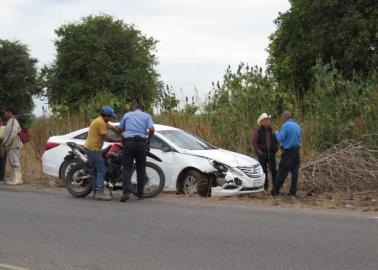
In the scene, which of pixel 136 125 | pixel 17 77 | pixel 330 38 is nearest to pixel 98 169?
pixel 136 125

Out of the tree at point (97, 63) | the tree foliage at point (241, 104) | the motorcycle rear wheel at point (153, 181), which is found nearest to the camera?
the motorcycle rear wheel at point (153, 181)

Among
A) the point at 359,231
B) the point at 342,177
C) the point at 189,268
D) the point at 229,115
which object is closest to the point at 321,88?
the point at 229,115

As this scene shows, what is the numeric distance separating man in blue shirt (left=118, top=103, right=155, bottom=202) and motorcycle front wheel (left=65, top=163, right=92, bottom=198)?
0.94 m

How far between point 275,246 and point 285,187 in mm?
6982

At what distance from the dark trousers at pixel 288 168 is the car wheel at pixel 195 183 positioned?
1511 mm

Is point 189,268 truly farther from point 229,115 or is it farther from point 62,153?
point 229,115

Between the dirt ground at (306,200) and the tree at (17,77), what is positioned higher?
the tree at (17,77)

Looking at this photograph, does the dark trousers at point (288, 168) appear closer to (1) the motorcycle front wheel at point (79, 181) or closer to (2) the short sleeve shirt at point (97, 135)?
(2) the short sleeve shirt at point (97, 135)

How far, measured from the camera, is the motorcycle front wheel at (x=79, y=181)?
13.0 meters

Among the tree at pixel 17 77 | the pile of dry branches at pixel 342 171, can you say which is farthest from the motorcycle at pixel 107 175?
the tree at pixel 17 77

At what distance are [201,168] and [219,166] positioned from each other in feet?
1.18

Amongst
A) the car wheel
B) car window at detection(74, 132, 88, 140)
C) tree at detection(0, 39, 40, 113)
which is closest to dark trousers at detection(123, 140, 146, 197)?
the car wheel

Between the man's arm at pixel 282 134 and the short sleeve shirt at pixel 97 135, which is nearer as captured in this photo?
the short sleeve shirt at pixel 97 135

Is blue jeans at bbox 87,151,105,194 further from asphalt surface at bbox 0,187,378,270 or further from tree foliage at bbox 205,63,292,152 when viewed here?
tree foliage at bbox 205,63,292,152
